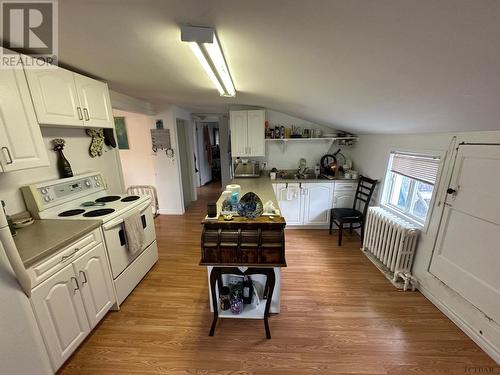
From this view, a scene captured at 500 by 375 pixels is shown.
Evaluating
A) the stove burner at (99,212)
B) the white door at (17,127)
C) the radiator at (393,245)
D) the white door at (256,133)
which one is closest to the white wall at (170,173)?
Answer: the white door at (256,133)

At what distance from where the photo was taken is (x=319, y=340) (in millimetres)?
1709

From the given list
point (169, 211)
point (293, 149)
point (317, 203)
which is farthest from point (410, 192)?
point (169, 211)

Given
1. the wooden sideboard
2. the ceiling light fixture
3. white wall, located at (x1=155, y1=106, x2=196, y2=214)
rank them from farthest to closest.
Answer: white wall, located at (x1=155, y1=106, x2=196, y2=214) → the wooden sideboard → the ceiling light fixture

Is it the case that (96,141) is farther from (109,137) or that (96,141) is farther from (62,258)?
(62,258)

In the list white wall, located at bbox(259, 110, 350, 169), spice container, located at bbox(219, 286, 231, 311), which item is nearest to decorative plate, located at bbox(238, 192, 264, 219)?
spice container, located at bbox(219, 286, 231, 311)

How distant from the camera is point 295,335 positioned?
5.75 feet

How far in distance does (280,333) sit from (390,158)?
8.35 ft

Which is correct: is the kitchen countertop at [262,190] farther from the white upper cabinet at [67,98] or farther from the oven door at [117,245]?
the white upper cabinet at [67,98]

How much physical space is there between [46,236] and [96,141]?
4.73ft

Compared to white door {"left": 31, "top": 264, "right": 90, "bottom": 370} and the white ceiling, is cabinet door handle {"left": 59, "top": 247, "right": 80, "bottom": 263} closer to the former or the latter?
Result: white door {"left": 31, "top": 264, "right": 90, "bottom": 370}

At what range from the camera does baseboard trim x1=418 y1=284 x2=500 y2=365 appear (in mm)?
1527

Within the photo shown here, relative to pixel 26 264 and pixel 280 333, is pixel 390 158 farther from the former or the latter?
pixel 26 264

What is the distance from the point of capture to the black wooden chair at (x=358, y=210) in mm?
3060

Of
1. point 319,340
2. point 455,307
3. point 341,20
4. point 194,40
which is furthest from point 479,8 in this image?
point 455,307
